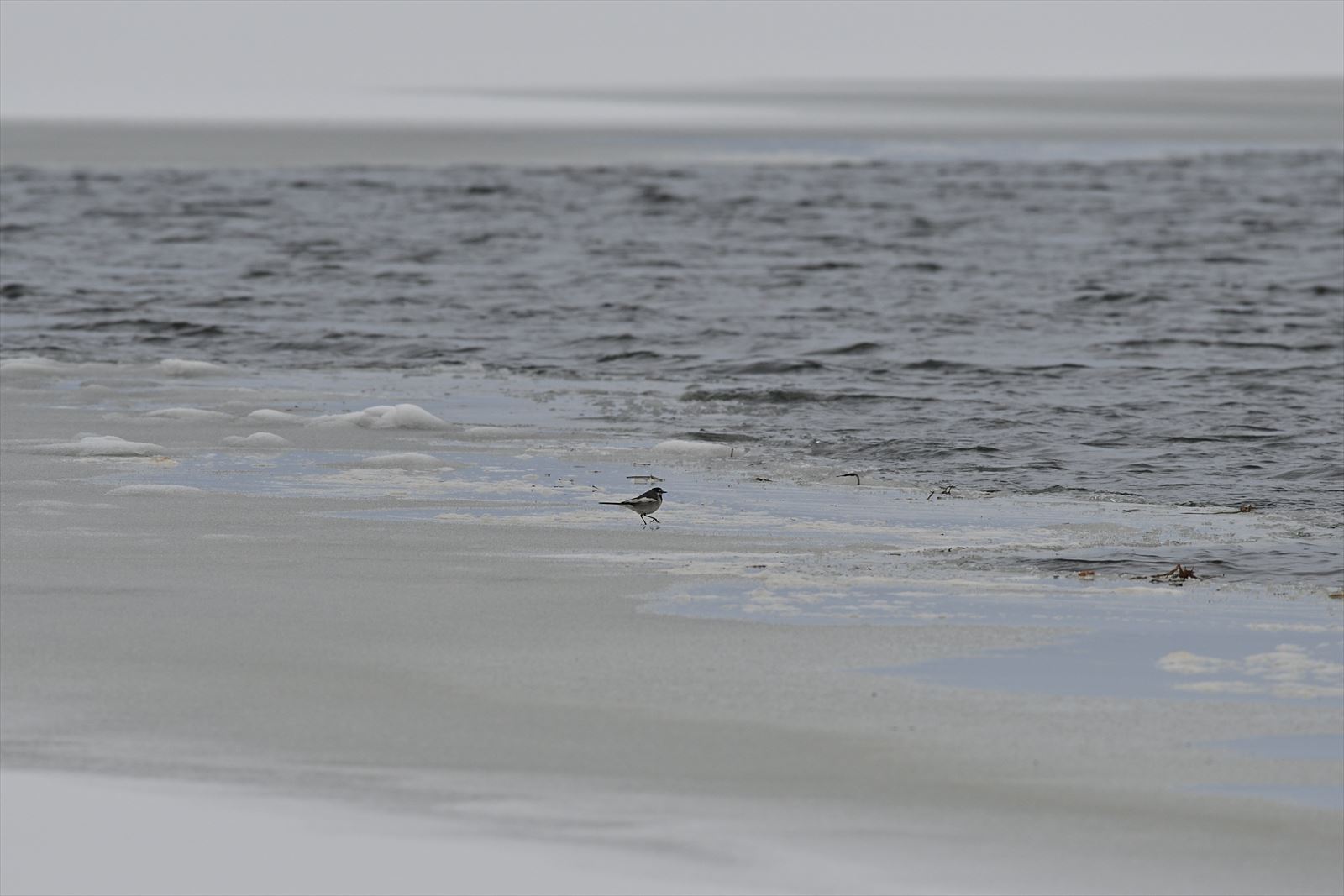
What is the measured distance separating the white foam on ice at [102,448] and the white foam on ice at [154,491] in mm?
983

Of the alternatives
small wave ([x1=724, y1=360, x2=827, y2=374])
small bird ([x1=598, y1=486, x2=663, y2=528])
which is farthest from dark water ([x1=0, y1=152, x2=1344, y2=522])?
small bird ([x1=598, y1=486, x2=663, y2=528])

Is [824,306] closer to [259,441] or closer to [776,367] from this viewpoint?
[776,367]

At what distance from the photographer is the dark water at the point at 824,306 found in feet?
33.0

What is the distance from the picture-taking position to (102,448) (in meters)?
8.81

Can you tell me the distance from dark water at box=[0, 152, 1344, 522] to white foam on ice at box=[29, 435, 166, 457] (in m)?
2.82

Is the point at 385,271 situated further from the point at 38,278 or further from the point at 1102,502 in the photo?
the point at 1102,502

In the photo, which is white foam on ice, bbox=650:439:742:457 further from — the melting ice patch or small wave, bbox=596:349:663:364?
small wave, bbox=596:349:663:364

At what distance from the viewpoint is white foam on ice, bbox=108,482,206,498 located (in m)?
7.70

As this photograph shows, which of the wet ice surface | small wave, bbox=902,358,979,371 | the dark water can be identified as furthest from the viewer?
small wave, bbox=902,358,979,371

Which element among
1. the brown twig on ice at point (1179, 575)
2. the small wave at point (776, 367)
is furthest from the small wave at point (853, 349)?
the brown twig on ice at point (1179, 575)

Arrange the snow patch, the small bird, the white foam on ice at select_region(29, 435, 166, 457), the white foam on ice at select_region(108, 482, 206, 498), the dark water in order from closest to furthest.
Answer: the small bird → the white foam on ice at select_region(108, 482, 206, 498) → the white foam on ice at select_region(29, 435, 166, 457) → the snow patch → the dark water

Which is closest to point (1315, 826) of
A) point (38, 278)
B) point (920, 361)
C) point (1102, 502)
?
point (1102, 502)

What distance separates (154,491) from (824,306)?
973 cm

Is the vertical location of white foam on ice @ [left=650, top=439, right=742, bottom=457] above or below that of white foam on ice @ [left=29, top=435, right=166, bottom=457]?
above
